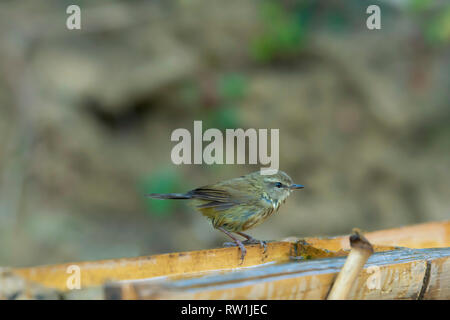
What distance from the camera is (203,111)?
9094mm

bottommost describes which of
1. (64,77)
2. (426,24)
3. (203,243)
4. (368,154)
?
(203,243)

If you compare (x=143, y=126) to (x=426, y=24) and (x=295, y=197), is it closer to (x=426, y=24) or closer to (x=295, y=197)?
(x=295, y=197)

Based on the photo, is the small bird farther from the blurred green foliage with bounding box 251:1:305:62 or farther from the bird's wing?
the blurred green foliage with bounding box 251:1:305:62

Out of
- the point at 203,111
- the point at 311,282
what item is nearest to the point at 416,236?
the point at 311,282

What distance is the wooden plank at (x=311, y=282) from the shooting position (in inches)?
75.5

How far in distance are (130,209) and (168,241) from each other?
0.91 m

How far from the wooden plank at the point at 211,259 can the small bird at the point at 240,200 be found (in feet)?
1.27

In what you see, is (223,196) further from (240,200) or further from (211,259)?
(211,259)

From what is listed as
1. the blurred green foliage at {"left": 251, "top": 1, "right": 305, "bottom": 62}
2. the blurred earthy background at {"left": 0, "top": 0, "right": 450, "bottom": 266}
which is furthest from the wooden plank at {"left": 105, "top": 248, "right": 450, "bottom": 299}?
the blurred green foliage at {"left": 251, "top": 1, "right": 305, "bottom": 62}

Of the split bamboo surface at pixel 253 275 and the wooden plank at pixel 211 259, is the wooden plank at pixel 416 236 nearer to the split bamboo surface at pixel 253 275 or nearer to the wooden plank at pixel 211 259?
the wooden plank at pixel 211 259

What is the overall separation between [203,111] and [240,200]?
5691 mm

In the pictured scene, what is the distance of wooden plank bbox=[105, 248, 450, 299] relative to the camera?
1.92m
